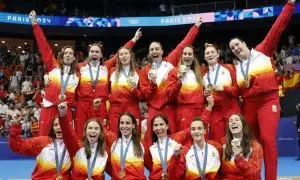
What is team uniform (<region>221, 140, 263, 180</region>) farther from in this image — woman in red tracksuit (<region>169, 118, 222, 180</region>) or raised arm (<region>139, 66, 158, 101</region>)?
raised arm (<region>139, 66, 158, 101</region>)

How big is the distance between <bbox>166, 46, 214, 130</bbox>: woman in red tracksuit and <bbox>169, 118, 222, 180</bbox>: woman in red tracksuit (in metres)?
0.75

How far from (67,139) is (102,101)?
143 centimetres

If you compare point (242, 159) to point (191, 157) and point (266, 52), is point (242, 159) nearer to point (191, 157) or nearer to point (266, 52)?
point (191, 157)

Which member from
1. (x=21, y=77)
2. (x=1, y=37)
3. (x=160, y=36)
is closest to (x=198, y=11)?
(x=160, y=36)

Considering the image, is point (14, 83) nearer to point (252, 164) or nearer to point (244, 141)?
point (244, 141)

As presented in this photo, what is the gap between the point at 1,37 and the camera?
2569cm

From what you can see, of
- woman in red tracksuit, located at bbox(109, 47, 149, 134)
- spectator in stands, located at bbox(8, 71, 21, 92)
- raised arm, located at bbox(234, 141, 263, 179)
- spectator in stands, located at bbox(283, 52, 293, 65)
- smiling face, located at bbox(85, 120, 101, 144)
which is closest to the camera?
raised arm, located at bbox(234, 141, 263, 179)

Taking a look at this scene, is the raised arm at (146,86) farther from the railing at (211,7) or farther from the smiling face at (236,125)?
the railing at (211,7)

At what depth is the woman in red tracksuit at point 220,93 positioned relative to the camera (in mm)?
5812

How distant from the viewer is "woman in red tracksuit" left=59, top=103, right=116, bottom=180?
5219 millimetres

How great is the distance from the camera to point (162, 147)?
5.49 m

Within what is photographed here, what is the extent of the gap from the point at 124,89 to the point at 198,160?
1.58 meters

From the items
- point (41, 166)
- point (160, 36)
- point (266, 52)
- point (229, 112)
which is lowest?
point (41, 166)

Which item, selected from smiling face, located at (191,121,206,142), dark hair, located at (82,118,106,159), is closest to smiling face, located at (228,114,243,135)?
smiling face, located at (191,121,206,142)
